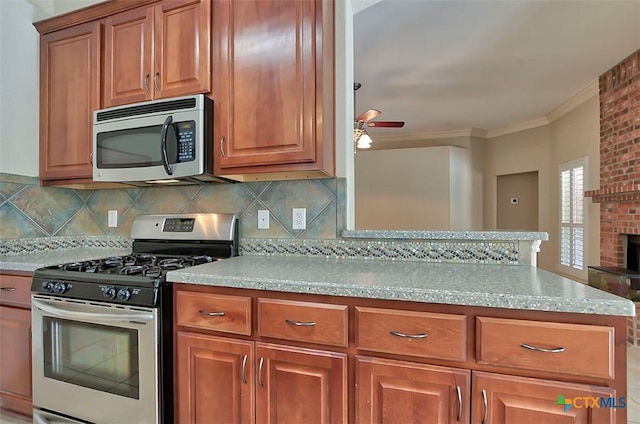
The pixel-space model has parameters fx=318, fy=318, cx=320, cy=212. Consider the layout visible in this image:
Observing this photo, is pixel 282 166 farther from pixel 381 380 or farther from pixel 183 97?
pixel 381 380

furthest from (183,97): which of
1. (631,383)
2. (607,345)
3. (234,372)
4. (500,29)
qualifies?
(631,383)

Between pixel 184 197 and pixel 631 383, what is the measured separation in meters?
3.47

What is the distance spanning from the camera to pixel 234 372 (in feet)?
4.14

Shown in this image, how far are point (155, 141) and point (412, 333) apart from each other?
1562 millimetres

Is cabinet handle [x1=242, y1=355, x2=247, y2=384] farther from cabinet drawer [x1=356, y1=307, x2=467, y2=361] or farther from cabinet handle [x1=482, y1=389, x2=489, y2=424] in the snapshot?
cabinet handle [x1=482, y1=389, x2=489, y2=424]

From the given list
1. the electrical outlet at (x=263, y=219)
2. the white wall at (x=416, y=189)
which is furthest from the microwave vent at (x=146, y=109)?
the white wall at (x=416, y=189)

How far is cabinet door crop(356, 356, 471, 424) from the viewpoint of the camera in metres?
1.01

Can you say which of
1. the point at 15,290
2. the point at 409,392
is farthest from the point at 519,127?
the point at 15,290

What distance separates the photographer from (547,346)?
0.93 m

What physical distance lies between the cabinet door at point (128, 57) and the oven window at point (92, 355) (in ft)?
4.04

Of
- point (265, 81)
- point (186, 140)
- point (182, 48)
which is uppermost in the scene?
point (182, 48)

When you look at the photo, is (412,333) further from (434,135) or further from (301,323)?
(434,135)

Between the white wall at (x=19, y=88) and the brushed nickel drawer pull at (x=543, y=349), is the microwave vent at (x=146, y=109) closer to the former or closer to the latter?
the white wall at (x=19, y=88)

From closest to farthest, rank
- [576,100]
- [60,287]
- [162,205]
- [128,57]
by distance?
[60,287], [128,57], [162,205], [576,100]
